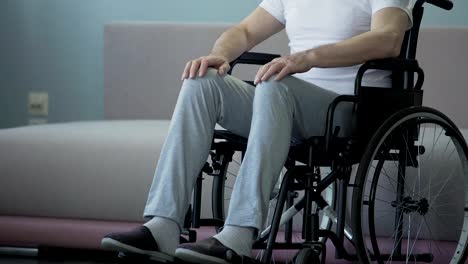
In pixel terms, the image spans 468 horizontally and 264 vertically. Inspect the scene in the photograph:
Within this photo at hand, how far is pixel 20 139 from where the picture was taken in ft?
9.11

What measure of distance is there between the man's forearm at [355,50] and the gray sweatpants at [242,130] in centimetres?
8

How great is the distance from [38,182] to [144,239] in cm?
102

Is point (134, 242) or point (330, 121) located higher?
point (330, 121)

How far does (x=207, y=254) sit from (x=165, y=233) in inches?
5.2

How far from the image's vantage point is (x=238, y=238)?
71.4 inches

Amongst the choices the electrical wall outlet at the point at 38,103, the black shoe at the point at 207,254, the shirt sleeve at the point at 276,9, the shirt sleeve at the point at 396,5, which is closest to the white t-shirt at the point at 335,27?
the shirt sleeve at the point at 396,5

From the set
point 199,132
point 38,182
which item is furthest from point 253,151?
point 38,182

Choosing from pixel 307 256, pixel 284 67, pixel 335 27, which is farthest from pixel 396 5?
pixel 307 256

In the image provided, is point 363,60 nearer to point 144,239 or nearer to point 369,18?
point 369,18

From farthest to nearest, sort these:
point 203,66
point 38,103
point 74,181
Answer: point 38,103
point 74,181
point 203,66

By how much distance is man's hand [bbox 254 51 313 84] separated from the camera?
1.91 m

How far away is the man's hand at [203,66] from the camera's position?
1.98 metres

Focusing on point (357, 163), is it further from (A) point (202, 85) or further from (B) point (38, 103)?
(B) point (38, 103)

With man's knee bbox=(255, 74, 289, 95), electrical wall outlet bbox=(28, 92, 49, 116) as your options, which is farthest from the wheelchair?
electrical wall outlet bbox=(28, 92, 49, 116)
